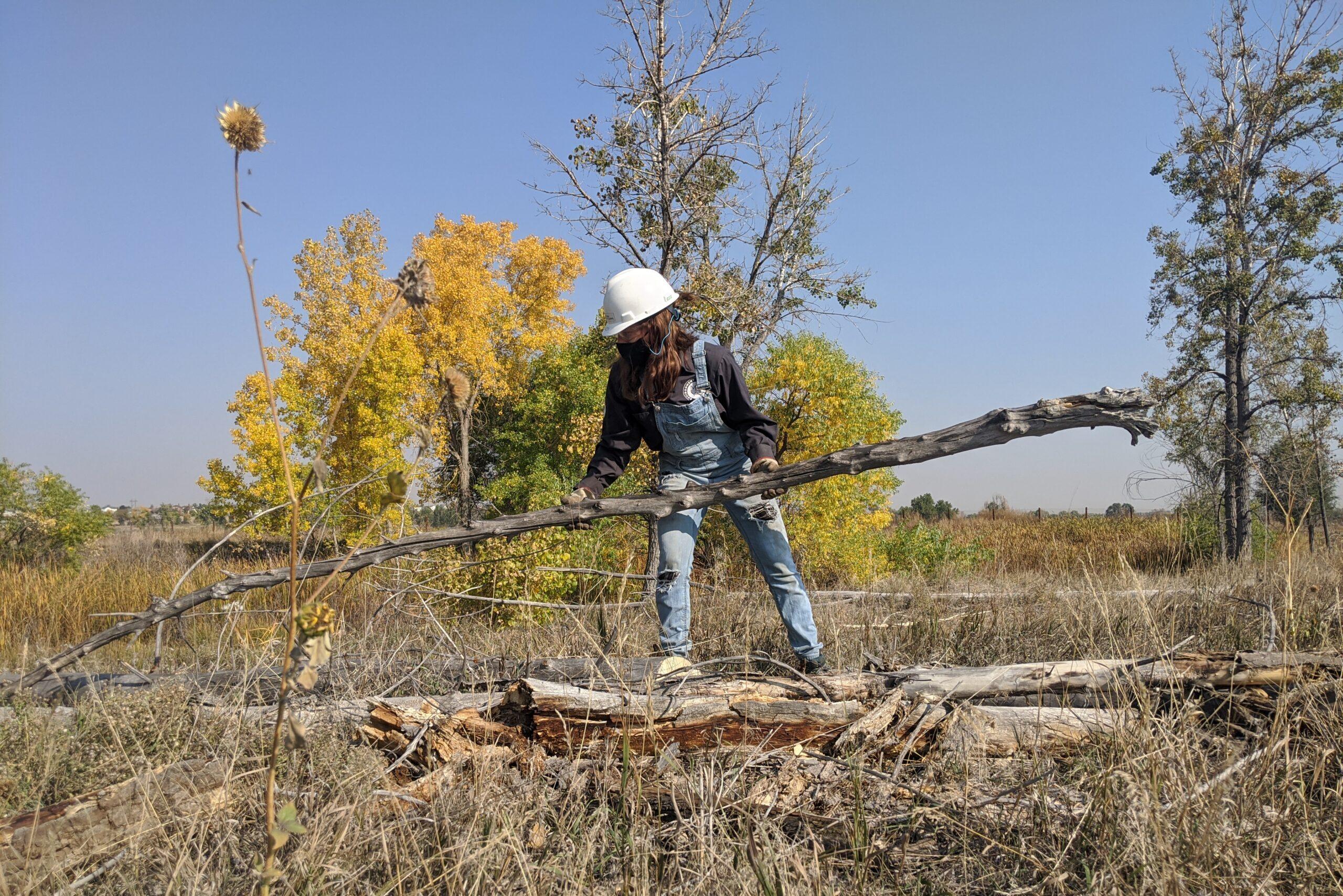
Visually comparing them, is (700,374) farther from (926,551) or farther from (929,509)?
(929,509)

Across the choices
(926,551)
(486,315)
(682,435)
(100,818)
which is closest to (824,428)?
(926,551)

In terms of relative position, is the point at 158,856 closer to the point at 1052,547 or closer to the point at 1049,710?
the point at 1049,710

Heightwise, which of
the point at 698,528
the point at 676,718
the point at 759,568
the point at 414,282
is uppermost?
the point at 414,282

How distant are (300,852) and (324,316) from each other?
22.2 metres

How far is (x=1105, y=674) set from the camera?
3.36 metres

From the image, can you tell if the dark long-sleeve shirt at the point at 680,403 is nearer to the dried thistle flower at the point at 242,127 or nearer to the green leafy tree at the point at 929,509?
the dried thistle flower at the point at 242,127

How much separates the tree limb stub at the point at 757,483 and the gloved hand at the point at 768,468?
82 millimetres

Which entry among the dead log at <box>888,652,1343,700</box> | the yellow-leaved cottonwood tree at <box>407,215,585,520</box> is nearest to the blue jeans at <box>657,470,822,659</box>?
the dead log at <box>888,652,1343,700</box>

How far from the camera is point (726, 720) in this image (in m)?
3.05

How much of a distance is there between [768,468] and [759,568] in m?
0.62

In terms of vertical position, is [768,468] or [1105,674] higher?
→ [768,468]

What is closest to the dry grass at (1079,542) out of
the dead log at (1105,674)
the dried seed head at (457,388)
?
the dead log at (1105,674)

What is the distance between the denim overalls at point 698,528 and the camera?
154 inches

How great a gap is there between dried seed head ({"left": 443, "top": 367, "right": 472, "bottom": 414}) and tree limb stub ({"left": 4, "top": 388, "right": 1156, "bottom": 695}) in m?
1.62
